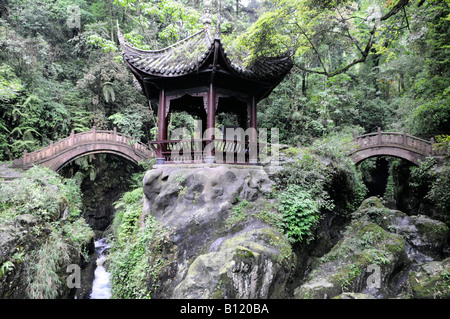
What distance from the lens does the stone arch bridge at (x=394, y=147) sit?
44.8 feet

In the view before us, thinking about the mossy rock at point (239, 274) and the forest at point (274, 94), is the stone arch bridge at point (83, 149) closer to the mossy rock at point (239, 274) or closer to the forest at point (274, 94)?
the forest at point (274, 94)

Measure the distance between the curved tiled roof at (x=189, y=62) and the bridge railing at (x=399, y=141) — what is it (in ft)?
30.0

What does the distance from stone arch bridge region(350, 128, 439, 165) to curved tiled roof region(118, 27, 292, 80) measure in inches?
360

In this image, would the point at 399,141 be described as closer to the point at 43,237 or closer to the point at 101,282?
the point at 101,282

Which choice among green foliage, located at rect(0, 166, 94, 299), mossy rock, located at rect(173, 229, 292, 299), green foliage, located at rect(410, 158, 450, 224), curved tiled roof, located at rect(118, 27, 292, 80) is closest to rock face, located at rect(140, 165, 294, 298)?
mossy rock, located at rect(173, 229, 292, 299)

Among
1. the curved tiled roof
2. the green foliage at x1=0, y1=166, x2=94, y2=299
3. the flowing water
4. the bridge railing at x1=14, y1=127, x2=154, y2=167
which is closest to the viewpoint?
the green foliage at x1=0, y1=166, x2=94, y2=299

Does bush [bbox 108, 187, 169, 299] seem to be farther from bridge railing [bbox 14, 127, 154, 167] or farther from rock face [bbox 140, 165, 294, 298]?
bridge railing [bbox 14, 127, 154, 167]

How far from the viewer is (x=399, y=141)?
14.5 metres

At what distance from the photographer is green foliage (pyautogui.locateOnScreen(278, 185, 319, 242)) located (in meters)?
5.17

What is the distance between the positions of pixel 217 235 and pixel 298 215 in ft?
6.21

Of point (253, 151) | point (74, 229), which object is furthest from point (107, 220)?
point (253, 151)

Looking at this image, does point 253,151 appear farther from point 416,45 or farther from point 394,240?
point 416,45

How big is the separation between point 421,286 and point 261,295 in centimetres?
375

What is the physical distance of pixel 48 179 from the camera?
9.67 m
